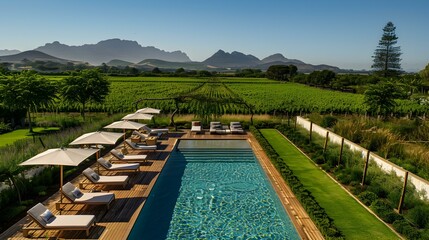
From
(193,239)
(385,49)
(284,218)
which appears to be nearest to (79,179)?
(193,239)

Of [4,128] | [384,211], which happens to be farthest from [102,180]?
[4,128]

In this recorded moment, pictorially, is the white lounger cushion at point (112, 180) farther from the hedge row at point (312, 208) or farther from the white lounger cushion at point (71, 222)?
the hedge row at point (312, 208)

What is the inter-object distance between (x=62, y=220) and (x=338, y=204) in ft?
26.9

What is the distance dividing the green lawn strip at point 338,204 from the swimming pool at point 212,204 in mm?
1411

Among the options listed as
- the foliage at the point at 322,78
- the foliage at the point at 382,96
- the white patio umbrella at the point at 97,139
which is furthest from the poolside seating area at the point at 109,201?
the foliage at the point at 322,78

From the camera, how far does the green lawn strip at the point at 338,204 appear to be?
841cm

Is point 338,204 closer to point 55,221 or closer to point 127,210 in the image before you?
point 127,210

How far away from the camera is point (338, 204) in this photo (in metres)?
10.1

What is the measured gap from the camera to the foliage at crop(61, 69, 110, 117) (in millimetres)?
25484

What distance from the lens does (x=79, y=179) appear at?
12.2m

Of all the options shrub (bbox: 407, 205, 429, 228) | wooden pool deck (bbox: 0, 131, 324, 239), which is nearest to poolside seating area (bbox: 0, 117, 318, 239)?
wooden pool deck (bbox: 0, 131, 324, 239)

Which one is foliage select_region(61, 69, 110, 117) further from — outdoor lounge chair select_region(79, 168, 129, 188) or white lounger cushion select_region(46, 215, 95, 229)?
white lounger cushion select_region(46, 215, 95, 229)

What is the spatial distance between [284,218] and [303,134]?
11.4 meters

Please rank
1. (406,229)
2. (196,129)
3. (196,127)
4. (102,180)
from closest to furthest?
1. (406,229)
2. (102,180)
3. (196,129)
4. (196,127)
